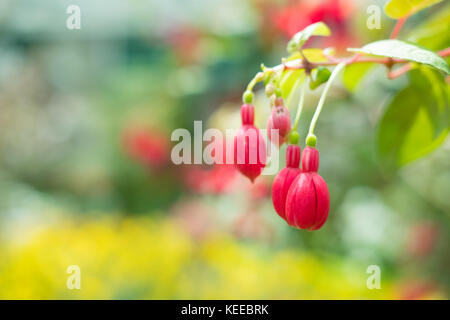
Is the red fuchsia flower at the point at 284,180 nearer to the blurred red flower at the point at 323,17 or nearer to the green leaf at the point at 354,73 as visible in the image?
the green leaf at the point at 354,73

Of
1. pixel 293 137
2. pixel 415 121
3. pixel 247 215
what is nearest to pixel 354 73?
pixel 415 121

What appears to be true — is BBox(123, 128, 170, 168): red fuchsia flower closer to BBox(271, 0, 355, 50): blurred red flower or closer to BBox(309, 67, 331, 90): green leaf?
BBox(271, 0, 355, 50): blurred red flower

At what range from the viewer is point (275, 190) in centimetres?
39

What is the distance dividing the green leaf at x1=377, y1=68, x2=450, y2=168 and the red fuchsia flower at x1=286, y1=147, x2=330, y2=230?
19 centimetres

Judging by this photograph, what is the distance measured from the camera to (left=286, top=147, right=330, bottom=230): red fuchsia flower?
37 cm

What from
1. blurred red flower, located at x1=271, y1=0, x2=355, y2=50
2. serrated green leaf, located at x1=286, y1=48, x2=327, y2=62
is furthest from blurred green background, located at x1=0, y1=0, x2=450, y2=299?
serrated green leaf, located at x1=286, y1=48, x2=327, y2=62

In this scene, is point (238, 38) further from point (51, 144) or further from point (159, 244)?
point (51, 144)

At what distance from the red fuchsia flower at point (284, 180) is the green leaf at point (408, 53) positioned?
0.10 metres

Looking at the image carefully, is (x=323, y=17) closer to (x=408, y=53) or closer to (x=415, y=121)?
(x=415, y=121)

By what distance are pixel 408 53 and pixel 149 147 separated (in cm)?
164

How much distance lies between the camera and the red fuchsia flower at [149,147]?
191cm

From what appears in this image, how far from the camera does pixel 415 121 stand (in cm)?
52
